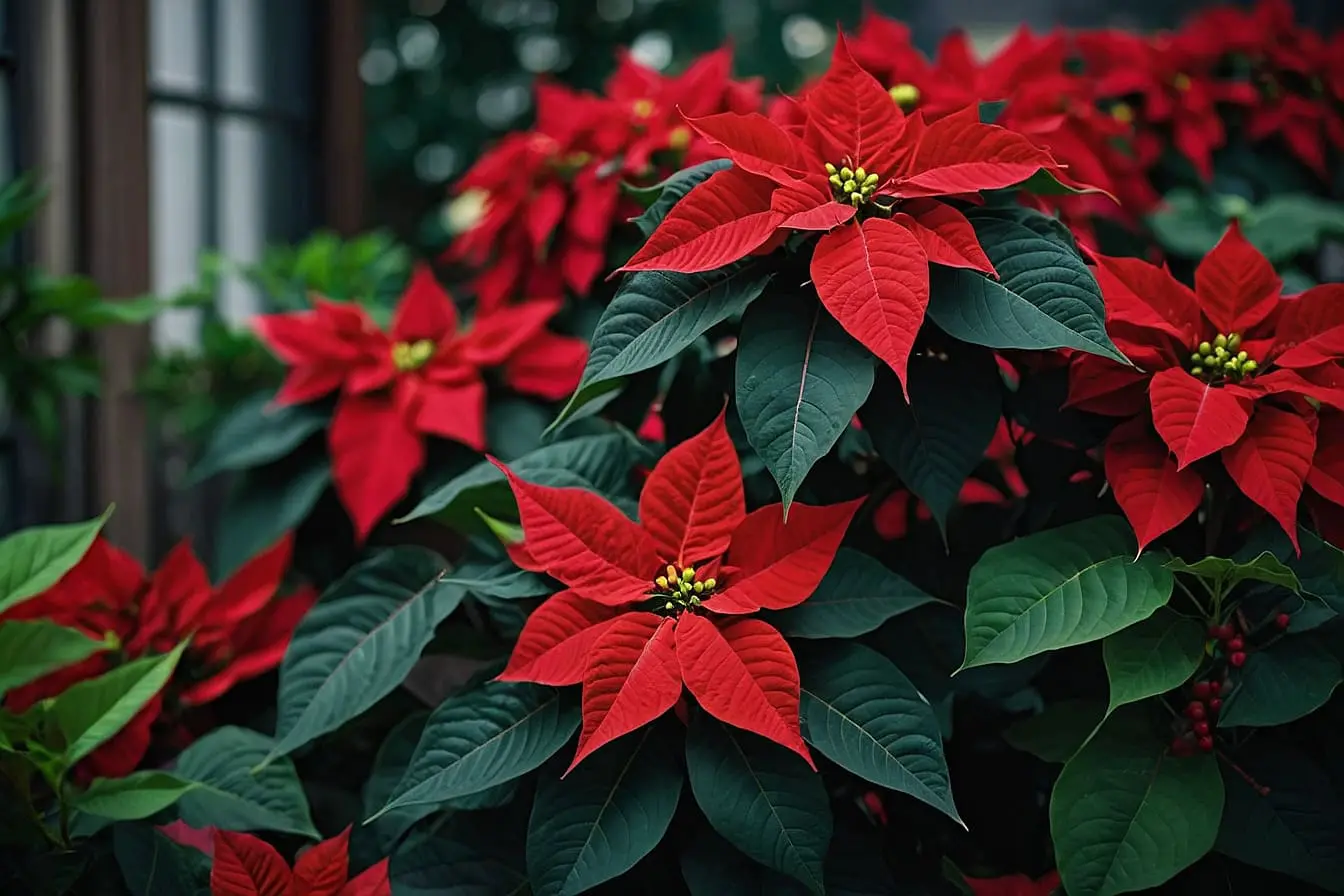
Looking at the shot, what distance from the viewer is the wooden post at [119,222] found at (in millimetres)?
1265

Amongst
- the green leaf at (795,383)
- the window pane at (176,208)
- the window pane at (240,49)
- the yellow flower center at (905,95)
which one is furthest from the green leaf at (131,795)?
the window pane at (240,49)

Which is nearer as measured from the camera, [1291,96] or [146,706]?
[146,706]

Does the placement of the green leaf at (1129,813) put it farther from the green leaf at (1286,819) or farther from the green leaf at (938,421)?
the green leaf at (938,421)

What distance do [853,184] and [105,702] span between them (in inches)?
19.5

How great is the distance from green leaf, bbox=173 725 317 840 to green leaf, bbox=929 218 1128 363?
445 millimetres

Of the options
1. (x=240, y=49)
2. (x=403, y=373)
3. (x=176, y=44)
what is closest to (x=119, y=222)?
(x=176, y=44)

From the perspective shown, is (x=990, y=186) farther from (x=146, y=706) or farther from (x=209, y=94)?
(x=209, y=94)

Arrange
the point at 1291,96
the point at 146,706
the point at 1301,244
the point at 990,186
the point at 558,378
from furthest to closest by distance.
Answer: the point at 1291,96 < the point at 1301,244 < the point at 558,378 < the point at 146,706 < the point at 990,186

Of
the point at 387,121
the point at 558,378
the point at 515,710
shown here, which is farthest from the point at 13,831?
the point at 387,121

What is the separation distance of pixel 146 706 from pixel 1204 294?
657 mm

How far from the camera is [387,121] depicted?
94.0 inches

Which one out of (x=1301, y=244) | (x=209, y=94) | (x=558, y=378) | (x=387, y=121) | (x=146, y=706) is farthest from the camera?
(x=387, y=121)

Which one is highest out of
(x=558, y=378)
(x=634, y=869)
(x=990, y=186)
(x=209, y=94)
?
(x=990, y=186)

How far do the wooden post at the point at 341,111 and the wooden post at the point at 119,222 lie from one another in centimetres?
46
